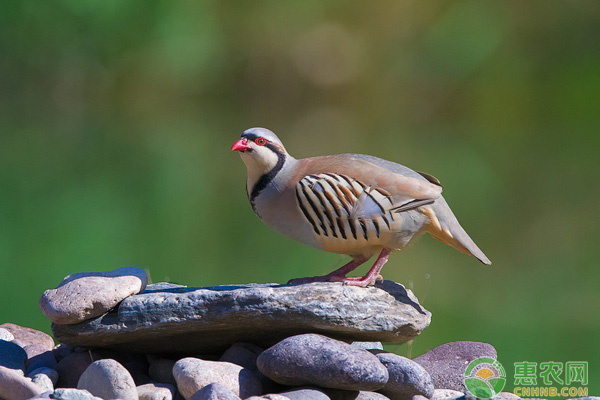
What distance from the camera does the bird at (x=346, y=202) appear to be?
12.1ft

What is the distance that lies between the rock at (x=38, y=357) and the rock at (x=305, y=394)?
1.20 m

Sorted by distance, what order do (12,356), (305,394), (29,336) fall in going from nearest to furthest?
(305,394) → (12,356) → (29,336)

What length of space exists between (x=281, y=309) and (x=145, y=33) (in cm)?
1178

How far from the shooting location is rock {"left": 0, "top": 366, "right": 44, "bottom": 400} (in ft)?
10.3

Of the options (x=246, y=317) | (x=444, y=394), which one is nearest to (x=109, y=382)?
(x=246, y=317)

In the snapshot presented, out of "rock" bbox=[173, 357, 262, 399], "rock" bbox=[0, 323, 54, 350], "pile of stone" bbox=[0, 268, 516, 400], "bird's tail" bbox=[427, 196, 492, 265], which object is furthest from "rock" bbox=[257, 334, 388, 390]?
"rock" bbox=[0, 323, 54, 350]

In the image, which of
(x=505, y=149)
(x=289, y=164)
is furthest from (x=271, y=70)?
(x=289, y=164)

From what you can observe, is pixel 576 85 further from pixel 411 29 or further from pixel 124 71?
pixel 124 71

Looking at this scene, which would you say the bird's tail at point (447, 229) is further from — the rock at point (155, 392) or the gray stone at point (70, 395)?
the gray stone at point (70, 395)

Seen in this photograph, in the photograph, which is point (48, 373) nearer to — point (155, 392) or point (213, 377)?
point (155, 392)

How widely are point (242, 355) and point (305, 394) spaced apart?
1.73 feet

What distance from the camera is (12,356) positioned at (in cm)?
368

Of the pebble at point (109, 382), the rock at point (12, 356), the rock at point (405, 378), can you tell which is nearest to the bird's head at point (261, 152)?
the rock at point (405, 378)

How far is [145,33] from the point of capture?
14336 millimetres
